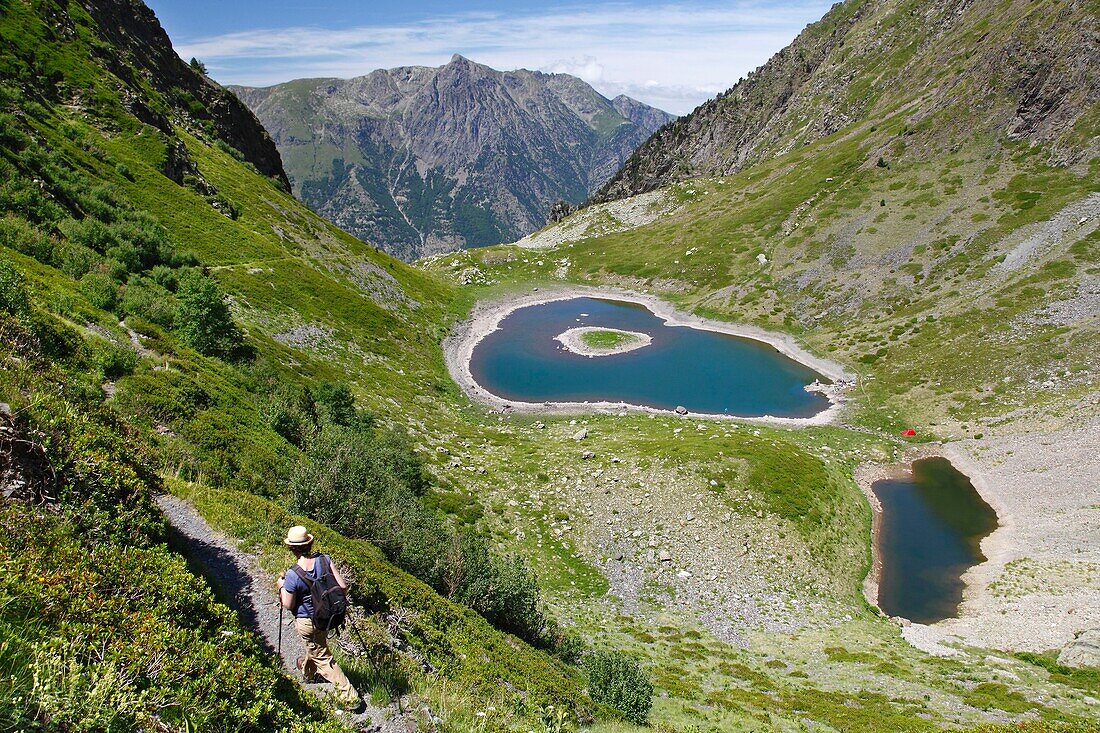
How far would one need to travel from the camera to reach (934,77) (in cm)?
13062

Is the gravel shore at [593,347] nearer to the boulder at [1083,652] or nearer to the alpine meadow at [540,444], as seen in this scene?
the alpine meadow at [540,444]

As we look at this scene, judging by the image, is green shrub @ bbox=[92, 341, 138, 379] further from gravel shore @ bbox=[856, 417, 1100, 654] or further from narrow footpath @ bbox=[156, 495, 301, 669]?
gravel shore @ bbox=[856, 417, 1100, 654]

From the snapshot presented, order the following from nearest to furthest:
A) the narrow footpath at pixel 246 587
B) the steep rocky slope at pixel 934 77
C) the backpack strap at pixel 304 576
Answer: the backpack strap at pixel 304 576
the narrow footpath at pixel 246 587
the steep rocky slope at pixel 934 77

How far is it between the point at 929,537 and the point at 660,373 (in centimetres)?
4093

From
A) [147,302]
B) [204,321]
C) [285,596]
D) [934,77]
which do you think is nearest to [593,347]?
[204,321]

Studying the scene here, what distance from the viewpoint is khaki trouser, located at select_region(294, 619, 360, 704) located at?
30.2 feet

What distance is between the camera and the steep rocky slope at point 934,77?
96312 millimetres

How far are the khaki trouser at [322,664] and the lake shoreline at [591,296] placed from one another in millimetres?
55025

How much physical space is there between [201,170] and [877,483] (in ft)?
311

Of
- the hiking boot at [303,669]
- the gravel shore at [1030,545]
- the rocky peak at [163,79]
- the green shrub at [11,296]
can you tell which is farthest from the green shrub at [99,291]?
the rocky peak at [163,79]

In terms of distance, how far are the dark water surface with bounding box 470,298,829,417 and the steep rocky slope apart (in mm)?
70647

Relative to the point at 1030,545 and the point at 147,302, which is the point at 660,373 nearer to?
the point at 1030,545

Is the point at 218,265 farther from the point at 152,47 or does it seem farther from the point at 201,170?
the point at 152,47

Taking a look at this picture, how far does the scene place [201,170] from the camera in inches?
2911
